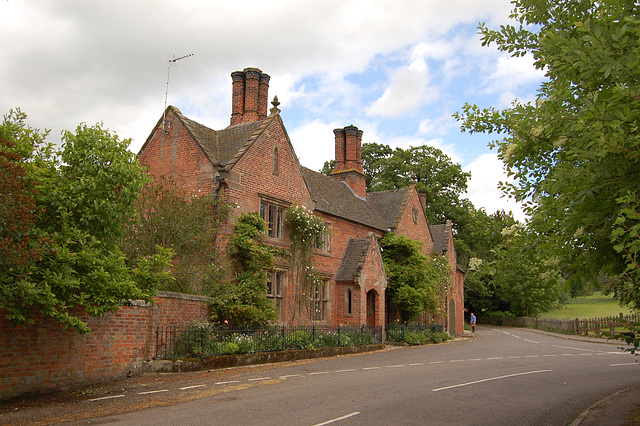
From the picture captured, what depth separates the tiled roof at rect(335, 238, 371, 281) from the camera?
25.1m

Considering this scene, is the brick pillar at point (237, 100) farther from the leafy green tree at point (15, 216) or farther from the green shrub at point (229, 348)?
the leafy green tree at point (15, 216)

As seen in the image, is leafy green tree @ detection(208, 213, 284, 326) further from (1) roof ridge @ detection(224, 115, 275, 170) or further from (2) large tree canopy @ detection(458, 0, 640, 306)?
(2) large tree canopy @ detection(458, 0, 640, 306)

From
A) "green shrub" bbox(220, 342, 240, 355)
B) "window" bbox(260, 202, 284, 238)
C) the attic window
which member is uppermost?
the attic window

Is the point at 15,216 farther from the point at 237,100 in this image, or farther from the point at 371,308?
the point at 371,308

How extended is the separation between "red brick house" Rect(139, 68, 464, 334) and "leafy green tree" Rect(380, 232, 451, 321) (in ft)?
3.85

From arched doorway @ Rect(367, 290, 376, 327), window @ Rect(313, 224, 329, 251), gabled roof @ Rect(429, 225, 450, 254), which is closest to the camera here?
window @ Rect(313, 224, 329, 251)

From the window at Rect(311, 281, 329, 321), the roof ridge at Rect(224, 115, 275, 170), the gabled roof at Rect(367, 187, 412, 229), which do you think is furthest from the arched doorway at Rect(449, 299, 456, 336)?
the roof ridge at Rect(224, 115, 275, 170)

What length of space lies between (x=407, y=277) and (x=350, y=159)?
940cm

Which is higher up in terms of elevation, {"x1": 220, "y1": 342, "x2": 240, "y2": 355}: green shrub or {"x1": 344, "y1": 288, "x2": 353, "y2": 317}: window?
{"x1": 344, "y1": 288, "x2": 353, "y2": 317}: window

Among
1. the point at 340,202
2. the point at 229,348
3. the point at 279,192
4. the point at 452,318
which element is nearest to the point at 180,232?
the point at 229,348

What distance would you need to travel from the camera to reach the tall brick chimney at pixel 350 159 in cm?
3338

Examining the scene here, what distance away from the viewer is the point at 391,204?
109 feet

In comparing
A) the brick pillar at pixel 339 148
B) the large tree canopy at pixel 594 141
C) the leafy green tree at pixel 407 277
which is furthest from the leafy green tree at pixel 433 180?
the large tree canopy at pixel 594 141

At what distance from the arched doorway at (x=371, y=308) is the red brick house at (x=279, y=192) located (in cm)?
6
